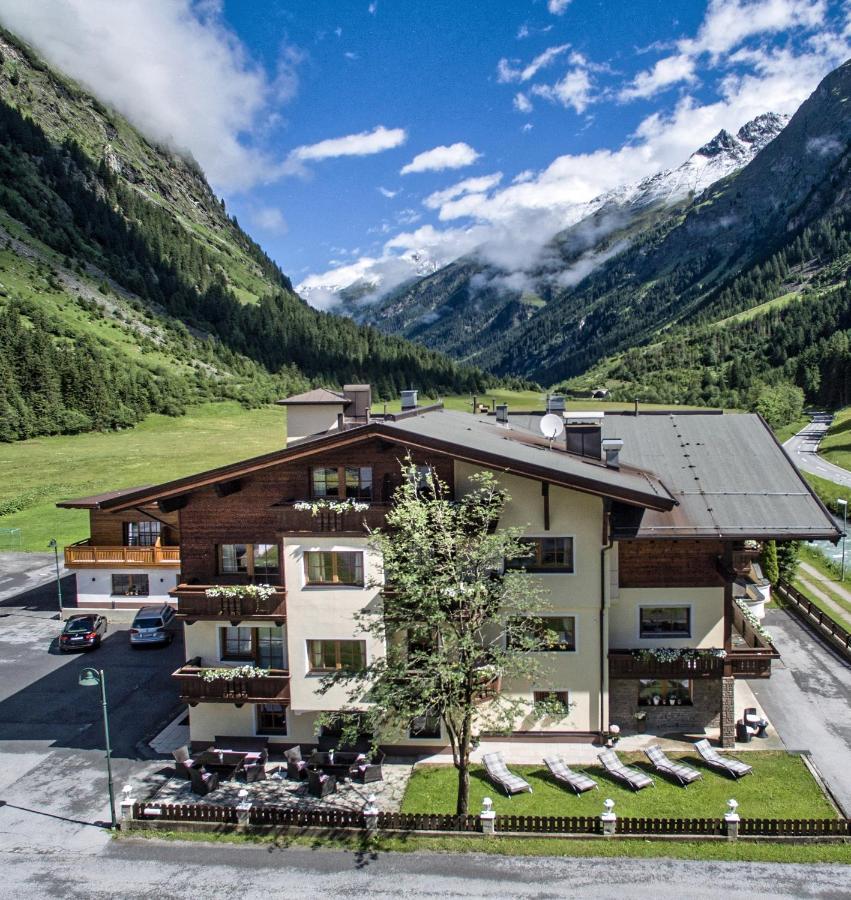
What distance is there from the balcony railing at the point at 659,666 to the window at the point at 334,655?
8.43 m

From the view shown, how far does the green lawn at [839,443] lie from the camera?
340 ft

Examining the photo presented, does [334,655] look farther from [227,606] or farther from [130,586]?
[130,586]

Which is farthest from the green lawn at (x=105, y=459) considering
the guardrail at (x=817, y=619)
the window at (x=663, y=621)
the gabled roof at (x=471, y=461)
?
the guardrail at (x=817, y=619)

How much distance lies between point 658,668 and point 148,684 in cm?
2054

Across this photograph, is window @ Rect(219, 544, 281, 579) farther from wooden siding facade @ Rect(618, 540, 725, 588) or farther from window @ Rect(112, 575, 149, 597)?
window @ Rect(112, 575, 149, 597)

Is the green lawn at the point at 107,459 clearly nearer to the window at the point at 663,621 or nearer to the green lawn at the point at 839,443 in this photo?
the green lawn at the point at 839,443

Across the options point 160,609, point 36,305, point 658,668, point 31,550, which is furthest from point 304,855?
point 36,305

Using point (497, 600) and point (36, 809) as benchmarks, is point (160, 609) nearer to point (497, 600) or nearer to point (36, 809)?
point (36, 809)

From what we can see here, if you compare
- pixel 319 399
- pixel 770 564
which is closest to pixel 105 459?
pixel 319 399

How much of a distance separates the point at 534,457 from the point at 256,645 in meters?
11.5

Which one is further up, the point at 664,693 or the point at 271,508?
the point at 271,508

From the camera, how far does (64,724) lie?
82.9 ft

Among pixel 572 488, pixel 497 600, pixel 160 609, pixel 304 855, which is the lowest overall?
pixel 304 855

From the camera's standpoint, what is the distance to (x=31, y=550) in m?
52.0
